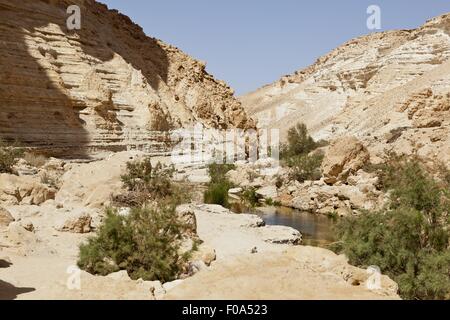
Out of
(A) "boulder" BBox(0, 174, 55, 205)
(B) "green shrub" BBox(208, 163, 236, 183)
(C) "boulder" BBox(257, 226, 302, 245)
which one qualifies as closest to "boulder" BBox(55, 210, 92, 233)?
(A) "boulder" BBox(0, 174, 55, 205)

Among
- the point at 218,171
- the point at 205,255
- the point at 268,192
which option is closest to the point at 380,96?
the point at 218,171

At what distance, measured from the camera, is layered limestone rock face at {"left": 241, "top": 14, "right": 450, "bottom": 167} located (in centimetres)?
3002

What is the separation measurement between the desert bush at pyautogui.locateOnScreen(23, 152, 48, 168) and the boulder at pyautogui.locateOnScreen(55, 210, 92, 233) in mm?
8914

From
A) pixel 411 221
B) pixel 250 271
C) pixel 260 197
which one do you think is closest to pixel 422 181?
pixel 411 221

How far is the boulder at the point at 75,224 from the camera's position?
11113 millimetres

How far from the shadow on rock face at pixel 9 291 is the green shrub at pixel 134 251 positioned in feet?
4.41

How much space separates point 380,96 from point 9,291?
45476mm

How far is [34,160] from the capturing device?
65.5ft

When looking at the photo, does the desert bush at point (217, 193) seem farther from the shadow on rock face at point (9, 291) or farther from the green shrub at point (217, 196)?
the shadow on rock face at point (9, 291)

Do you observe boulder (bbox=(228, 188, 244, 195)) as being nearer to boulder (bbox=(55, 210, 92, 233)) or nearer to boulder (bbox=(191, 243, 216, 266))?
boulder (bbox=(55, 210, 92, 233))

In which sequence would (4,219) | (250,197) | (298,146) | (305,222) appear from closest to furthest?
(4,219) < (305,222) < (250,197) < (298,146)

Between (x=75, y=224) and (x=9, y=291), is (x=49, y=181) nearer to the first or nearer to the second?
(x=75, y=224)

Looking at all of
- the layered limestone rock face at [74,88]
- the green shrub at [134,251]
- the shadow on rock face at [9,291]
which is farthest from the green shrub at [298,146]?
the shadow on rock face at [9,291]
